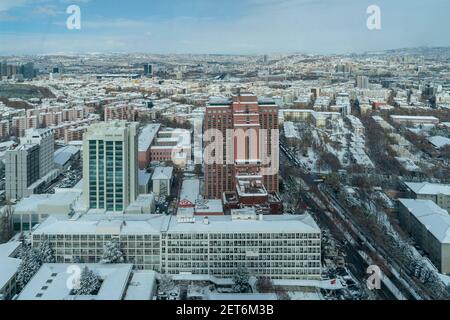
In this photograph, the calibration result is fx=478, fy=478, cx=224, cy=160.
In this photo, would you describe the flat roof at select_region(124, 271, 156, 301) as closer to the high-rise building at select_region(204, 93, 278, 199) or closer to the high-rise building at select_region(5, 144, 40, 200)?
the high-rise building at select_region(204, 93, 278, 199)

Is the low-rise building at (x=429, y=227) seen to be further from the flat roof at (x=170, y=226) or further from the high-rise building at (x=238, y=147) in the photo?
the high-rise building at (x=238, y=147)

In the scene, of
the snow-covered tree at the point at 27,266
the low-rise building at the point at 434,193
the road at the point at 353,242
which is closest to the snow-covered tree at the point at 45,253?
the snow-covered tree at the point at 27,266

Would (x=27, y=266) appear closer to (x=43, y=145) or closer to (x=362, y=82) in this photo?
(x=43, y=145)

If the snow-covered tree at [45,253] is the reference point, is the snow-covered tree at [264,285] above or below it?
below

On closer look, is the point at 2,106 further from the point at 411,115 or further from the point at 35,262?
the point at 411,115

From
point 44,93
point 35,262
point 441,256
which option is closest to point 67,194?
point 35,262

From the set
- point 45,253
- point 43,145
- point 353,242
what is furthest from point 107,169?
point 353,242
